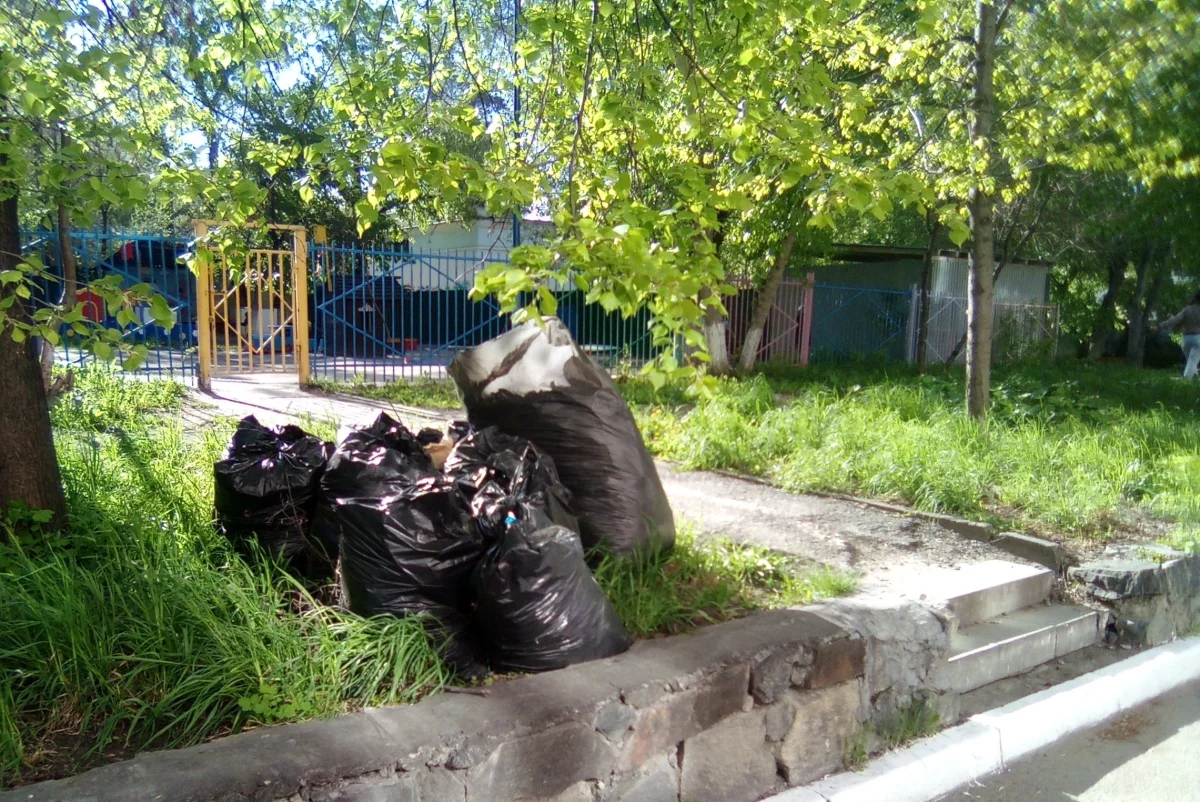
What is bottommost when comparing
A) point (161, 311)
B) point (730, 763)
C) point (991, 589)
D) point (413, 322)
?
point (730, 763)

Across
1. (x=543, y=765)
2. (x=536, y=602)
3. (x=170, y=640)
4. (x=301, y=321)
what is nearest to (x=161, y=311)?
(x=170, y=640)

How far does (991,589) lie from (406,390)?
736 cm

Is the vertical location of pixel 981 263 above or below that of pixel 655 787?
above

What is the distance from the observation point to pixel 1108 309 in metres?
21.5

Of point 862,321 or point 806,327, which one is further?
point 862,321

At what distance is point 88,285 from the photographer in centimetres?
257

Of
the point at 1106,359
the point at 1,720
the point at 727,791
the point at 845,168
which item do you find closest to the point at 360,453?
the point at 1,720

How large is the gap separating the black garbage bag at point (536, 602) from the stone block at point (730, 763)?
1.38 ft

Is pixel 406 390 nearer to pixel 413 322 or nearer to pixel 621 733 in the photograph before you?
pixel 413 322

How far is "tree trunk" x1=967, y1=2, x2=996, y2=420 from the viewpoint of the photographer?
7.14m

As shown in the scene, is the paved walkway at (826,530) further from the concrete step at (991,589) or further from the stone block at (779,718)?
the stone block at (779,718)

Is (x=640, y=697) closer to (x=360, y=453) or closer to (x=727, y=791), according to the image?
(x=727, y=791)

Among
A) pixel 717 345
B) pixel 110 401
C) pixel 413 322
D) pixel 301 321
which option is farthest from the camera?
pixel 413 322

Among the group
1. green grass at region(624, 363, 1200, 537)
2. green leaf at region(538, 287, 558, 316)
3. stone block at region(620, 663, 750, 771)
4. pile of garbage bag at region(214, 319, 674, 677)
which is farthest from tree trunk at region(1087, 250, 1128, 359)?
green leaf at region(538, 287, 558, 316)
